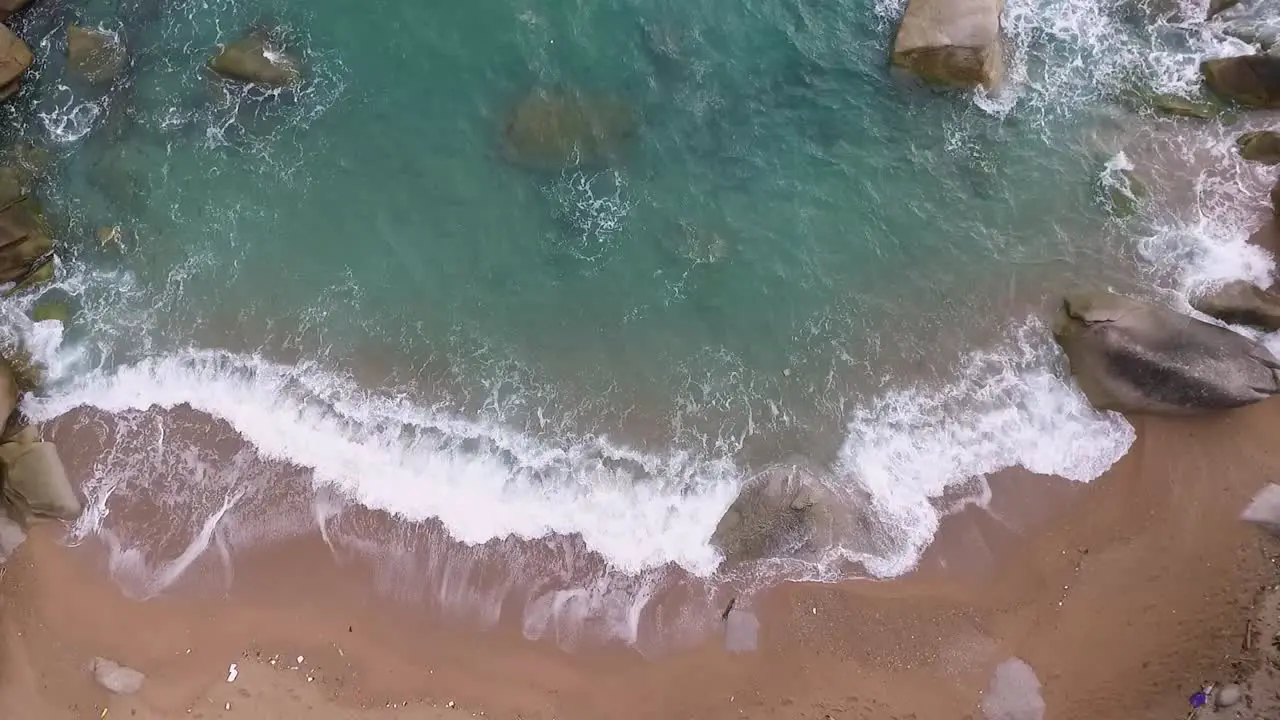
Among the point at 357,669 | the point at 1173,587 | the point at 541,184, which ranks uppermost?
the point at 541,184

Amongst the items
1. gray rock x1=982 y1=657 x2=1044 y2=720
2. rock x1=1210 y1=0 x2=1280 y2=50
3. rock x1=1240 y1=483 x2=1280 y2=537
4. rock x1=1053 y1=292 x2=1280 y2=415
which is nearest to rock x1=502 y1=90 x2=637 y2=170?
rock x1=1053 y1=292 x2=1280 y2=415

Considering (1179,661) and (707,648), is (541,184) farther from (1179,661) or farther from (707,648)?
(1179,661)

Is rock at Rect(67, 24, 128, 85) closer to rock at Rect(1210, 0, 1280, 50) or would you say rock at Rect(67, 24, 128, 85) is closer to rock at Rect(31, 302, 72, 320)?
rock at Rect(31, 302, 72, 320)

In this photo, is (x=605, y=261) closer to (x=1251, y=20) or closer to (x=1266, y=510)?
(x=1266, y=510)

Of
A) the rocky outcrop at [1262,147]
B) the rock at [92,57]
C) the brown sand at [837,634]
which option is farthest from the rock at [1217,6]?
the rock at [92,57]

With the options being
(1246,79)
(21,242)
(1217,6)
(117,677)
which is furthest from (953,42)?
(21,242)

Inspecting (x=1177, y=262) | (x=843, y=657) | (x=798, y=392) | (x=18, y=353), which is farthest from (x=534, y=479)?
(x=1177, y=262)
